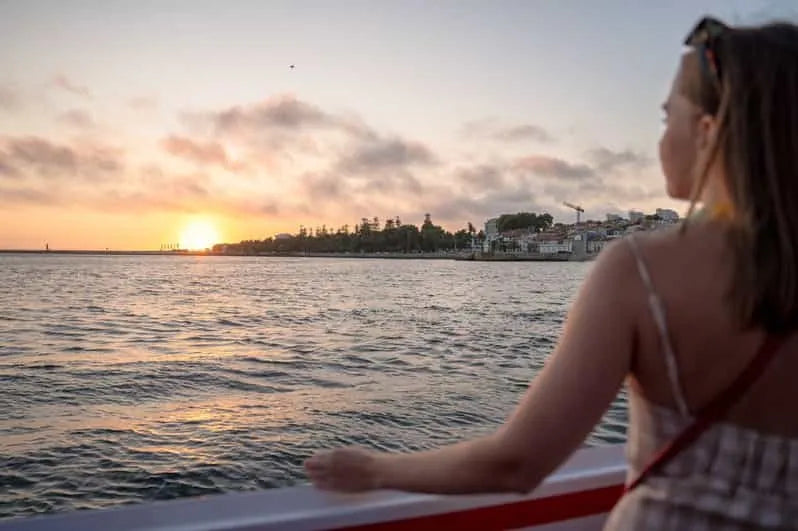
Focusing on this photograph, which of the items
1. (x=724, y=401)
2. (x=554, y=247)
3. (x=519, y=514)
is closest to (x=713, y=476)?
A: (x=724, y=401)

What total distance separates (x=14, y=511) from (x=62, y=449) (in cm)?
154

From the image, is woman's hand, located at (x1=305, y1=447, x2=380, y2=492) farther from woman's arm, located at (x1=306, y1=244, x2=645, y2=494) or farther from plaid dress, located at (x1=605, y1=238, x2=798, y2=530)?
plaid dress, located at (x1=605, y1=238, x2=798, y2=530)

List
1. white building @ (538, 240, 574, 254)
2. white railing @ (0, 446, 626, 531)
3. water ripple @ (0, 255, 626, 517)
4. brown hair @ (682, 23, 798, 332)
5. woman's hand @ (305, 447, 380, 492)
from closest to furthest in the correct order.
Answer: brown hair @ (682, 23, 798, 332)
woman's hand @ (305, 447, 380, 492)
white railing @ (0, 446, 626, 531)
water ripple @ (0, 255, 626, 517)
white building @ (538, 240, 574, 254)

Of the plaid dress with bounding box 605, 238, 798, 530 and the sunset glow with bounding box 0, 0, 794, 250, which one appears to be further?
the sunset glow with bounding box 0, 0, 794, 250

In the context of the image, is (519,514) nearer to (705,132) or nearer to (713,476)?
(713,476)

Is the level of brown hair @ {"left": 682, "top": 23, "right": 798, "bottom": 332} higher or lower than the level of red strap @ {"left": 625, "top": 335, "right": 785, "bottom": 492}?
higher

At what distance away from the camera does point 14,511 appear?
431 centimetres

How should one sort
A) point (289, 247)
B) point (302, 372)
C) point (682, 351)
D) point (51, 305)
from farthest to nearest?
point (289, 247), point (51, 305), point (302, 372), point (682, 351)

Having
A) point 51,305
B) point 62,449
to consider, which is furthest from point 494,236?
point 62,449

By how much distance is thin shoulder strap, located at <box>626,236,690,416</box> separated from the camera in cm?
62

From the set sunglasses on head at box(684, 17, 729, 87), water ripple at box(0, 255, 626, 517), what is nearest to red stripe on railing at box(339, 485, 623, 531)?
sunglasses on head at box(684, 17, 729, 87)

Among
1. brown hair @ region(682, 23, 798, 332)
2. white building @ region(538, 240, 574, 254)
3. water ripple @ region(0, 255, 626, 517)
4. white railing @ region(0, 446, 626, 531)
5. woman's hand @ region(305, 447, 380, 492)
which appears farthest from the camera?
white building @ region(538, 240, 574, 254)

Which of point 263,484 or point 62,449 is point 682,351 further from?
point 62,449

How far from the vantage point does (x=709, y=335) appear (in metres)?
0.63
